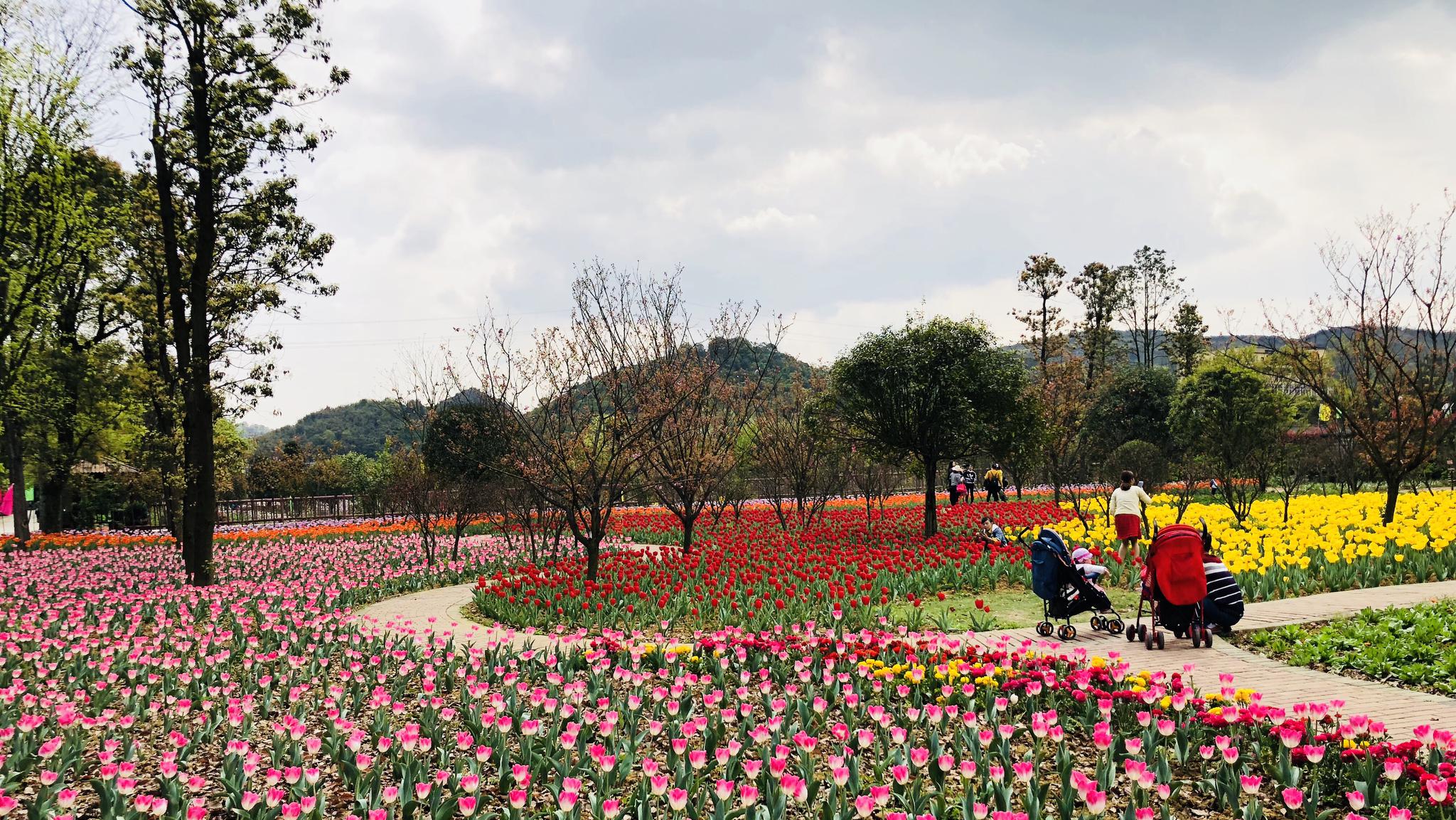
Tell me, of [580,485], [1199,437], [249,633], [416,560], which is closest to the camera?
[249,633]

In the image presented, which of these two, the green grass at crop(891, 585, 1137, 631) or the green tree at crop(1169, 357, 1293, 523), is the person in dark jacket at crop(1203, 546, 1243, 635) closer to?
the green grass at crop(891, 585, 1137, 631)

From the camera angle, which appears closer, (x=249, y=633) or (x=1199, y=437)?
(x=249, y=633)

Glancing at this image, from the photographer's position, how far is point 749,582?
30.8ft

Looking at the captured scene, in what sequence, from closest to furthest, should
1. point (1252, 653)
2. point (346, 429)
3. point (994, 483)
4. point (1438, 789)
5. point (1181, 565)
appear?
point (1438, 789) < point (1181, 565) < point (1252, 653) < point (994, 483) < point (346, 429)

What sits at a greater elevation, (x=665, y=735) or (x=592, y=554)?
(x=592, y=554)

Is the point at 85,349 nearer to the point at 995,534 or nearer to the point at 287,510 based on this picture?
the point at 287,510

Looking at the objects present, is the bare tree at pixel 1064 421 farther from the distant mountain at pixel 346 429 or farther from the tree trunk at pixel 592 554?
the distant mountain at pixel 346 429

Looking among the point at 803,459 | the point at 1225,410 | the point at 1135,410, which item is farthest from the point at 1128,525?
the point at 1135,410

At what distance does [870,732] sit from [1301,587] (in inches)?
317

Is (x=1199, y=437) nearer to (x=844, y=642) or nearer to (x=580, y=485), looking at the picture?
(x=580, y=485)

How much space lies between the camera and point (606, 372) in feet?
52.4

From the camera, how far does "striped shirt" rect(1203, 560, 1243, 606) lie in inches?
285

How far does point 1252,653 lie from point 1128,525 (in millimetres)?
3295

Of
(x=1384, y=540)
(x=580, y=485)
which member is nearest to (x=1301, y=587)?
(x=1384, y=540)
